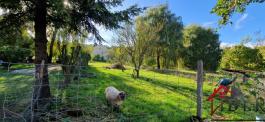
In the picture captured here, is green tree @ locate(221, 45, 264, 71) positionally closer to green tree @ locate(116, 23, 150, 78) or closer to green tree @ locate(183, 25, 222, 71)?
green tree @ locate(116, 23, 150, 78)

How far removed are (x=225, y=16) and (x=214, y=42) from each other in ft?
103

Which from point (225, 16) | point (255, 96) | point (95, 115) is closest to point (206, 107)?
point (255, 96)

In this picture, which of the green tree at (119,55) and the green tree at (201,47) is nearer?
the green tree at (119,55)

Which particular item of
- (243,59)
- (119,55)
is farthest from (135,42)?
(243,59)

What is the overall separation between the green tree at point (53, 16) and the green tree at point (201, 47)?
27.8 m

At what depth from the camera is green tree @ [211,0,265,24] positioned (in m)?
6.85

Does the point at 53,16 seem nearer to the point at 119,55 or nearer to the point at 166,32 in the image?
the point at 119,55

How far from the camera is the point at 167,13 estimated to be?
2697 centimetres

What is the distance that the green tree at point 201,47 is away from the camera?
33875 millimetres

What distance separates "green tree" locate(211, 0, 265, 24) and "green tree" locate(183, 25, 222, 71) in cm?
2640

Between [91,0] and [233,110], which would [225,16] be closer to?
[233,110]

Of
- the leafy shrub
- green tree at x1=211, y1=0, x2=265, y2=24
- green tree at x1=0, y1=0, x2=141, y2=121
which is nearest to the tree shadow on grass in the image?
green tree at x1=0, y1=0, x2=141, y2=121

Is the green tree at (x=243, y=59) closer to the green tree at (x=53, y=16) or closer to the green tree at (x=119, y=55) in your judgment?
the green tree at (x=119, y=55)

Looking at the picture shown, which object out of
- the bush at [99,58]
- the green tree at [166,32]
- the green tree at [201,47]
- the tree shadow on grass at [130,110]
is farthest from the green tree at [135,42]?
the bush at [99,58]
